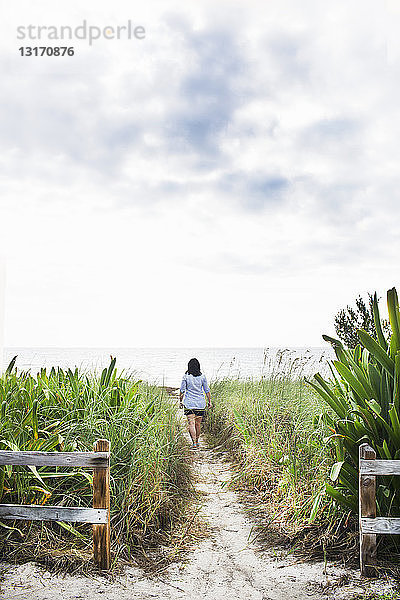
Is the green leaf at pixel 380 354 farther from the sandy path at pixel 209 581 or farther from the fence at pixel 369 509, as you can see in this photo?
the sandy path at pixel 209 581

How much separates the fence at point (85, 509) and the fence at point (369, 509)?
6.10 feet

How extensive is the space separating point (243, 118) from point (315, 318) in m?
41.8

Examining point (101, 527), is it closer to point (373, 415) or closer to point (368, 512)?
point (368, 512)

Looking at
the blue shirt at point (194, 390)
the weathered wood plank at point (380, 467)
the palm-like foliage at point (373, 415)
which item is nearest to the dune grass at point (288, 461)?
the palm-like foliage at point (373, 415)

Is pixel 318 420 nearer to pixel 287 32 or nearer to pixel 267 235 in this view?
pixel 287 32

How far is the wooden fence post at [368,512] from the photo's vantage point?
3.67m

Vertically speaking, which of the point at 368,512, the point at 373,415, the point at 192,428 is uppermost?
the point at 373,415

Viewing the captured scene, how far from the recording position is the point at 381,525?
3625 millimetres

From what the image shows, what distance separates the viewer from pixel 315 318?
53.1 m

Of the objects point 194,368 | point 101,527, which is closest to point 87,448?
point 101,527

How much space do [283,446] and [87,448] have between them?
2.35 meters

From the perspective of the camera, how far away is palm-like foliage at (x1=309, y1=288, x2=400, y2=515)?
3.98 meters

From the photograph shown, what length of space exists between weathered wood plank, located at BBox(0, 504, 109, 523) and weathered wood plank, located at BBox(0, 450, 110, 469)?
316 millimetres

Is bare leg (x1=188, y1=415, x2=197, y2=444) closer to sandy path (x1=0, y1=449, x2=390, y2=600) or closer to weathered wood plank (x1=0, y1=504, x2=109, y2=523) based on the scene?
sandy path (x1=0, y1=449, x2=390, y2=600)
